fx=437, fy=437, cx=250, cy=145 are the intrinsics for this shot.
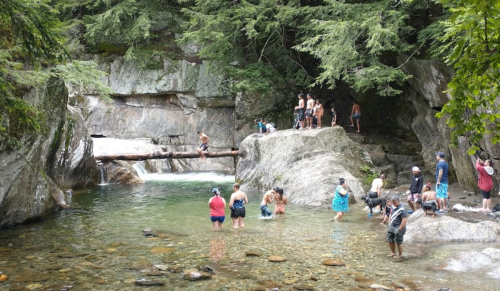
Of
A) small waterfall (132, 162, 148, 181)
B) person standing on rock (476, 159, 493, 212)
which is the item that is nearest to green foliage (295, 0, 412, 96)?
person standing on rock (476, 159, 493, 212)

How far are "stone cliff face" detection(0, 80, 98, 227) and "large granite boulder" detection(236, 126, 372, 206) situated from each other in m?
8.00

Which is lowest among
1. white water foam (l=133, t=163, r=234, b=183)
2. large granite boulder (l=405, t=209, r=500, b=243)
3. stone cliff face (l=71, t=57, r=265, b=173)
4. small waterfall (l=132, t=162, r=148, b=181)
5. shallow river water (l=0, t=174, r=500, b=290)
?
shallow river water (l=0, t=174, r=500, b=290)

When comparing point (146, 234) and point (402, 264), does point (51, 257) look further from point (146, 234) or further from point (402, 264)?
point (402, 264)

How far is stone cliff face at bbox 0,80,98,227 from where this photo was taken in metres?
11.3

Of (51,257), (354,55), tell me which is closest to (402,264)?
(51,257)

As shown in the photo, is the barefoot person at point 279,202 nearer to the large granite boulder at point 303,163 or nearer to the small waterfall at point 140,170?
the large granite boulder at point 303,163

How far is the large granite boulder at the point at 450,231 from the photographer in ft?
33.7

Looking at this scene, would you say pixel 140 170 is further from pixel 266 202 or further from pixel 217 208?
pixel 217 208

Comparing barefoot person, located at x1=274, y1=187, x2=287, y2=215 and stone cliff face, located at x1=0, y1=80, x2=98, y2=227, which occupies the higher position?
stone cliff face, located at x1=0, y1=80, x2=98, y2=227

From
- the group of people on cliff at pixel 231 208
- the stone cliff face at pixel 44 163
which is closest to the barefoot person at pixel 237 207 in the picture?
the group of people on cliff at pixel 231 208

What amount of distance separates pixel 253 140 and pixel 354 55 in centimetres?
650

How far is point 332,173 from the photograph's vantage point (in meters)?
17.6

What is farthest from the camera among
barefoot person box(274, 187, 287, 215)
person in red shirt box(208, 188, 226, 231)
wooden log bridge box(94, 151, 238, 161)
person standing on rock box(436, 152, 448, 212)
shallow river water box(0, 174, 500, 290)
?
wooden log bridge box(94, 151, 238, 161)

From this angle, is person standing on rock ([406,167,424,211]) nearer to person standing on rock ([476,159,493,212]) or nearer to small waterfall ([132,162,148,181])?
person standing on rock ([476,159,493,212])
